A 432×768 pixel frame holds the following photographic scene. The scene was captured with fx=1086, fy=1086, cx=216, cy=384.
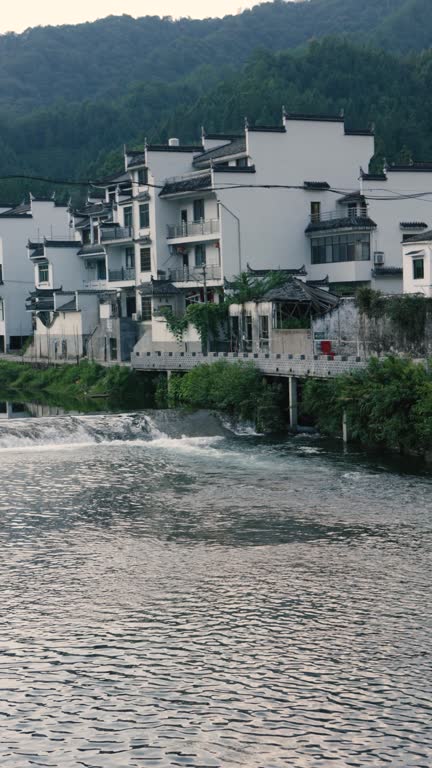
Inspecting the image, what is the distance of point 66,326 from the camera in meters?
75.9

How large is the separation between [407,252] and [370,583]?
102ft

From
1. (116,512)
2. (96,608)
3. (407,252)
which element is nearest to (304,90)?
(407,252)

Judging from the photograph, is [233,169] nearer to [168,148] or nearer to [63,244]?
[168,148]

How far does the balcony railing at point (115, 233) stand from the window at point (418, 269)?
83.1ft

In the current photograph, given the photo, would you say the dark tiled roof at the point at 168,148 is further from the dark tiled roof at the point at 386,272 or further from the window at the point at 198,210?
the dark tiled roof at the point at 386,272

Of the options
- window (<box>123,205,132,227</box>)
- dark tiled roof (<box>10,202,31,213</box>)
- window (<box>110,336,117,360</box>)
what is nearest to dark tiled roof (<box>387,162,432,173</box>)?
window (<box>123,205,132,227</box>)

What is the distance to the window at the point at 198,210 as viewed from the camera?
66.0m

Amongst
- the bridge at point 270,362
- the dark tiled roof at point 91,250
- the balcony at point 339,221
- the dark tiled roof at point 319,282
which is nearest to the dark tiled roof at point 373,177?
the balcony at point 339,221

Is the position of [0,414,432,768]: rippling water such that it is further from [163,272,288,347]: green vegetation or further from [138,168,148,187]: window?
[138,168,148,187]: window

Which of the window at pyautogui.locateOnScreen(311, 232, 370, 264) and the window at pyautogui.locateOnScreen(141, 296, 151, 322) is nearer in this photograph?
the window at pyautogui.locateOnScreen(311, 232, 370, 264)

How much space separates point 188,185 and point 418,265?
62.8ft

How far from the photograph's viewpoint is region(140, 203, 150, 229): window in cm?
6931

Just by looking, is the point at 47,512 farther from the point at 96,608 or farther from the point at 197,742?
the point at 197,742

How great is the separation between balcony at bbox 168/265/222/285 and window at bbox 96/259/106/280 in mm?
13664
